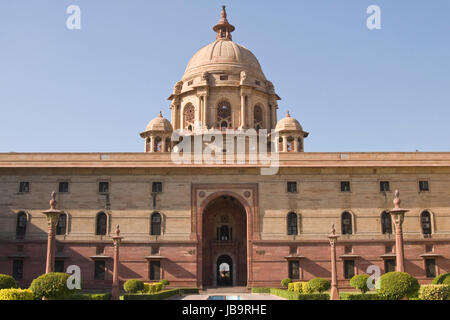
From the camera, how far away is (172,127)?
5031 centimetres

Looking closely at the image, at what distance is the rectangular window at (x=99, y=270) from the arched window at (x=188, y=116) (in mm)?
18407

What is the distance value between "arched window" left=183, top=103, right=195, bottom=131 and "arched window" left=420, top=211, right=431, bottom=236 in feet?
78.1

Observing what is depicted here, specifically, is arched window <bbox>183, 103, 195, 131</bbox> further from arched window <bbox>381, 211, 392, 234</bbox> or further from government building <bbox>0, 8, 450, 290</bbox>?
arched window <bbox>381, 211, 392, 234</bbox>

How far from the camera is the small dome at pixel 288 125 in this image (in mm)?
47703

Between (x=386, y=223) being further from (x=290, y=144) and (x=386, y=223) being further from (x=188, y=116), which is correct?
(x=188, y=116)

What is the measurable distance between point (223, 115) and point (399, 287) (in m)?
31.0

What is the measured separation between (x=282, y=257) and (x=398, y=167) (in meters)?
11.6

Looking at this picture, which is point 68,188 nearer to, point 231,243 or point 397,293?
point 231,243

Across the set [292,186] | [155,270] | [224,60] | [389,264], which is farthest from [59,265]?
[224,60]

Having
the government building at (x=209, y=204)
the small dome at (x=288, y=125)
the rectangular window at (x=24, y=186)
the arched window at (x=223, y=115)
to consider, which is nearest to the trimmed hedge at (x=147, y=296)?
the government building at (x=209, y=204)

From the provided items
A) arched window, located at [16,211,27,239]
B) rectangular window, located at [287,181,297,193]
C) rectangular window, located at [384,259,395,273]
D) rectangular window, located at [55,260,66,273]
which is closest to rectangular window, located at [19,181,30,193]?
arched window, located at [16,211,27,239]

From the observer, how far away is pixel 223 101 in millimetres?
50812

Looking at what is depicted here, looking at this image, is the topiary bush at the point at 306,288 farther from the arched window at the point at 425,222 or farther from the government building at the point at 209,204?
the arched window at the point at 425,222
